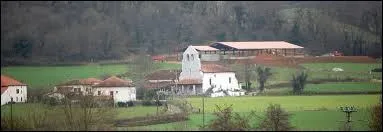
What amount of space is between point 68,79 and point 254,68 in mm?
4697

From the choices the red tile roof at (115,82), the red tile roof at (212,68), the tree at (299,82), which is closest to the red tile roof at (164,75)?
the red tile roof at (115,82)

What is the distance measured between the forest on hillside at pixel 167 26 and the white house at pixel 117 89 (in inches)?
34.3

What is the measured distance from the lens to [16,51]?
553 inches

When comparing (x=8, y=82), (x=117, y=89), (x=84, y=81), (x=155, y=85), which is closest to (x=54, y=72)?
(x=84, y=81)

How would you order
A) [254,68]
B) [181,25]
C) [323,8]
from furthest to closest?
[323,8] → [181,25] → [254,68]

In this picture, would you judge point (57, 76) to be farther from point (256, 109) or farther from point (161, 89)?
point (256, 109)

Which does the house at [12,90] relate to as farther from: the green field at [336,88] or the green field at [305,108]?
the green field at [336,88]

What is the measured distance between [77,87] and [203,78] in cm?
415

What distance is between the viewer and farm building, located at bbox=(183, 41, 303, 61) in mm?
17594

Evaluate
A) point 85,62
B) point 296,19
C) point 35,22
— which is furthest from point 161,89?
point 296,19

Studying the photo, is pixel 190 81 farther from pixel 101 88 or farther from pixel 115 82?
pixel 101 88

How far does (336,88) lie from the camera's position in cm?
1700

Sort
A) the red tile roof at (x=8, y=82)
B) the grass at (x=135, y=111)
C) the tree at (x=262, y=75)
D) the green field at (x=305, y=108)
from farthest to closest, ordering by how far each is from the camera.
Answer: the tree at (x=262, y=75)
the grass at (x=135, y=111)
the red tile roof at (x=8, y=82)
the green field at (x=305, y=108)

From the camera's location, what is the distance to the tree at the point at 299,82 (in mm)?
17250
